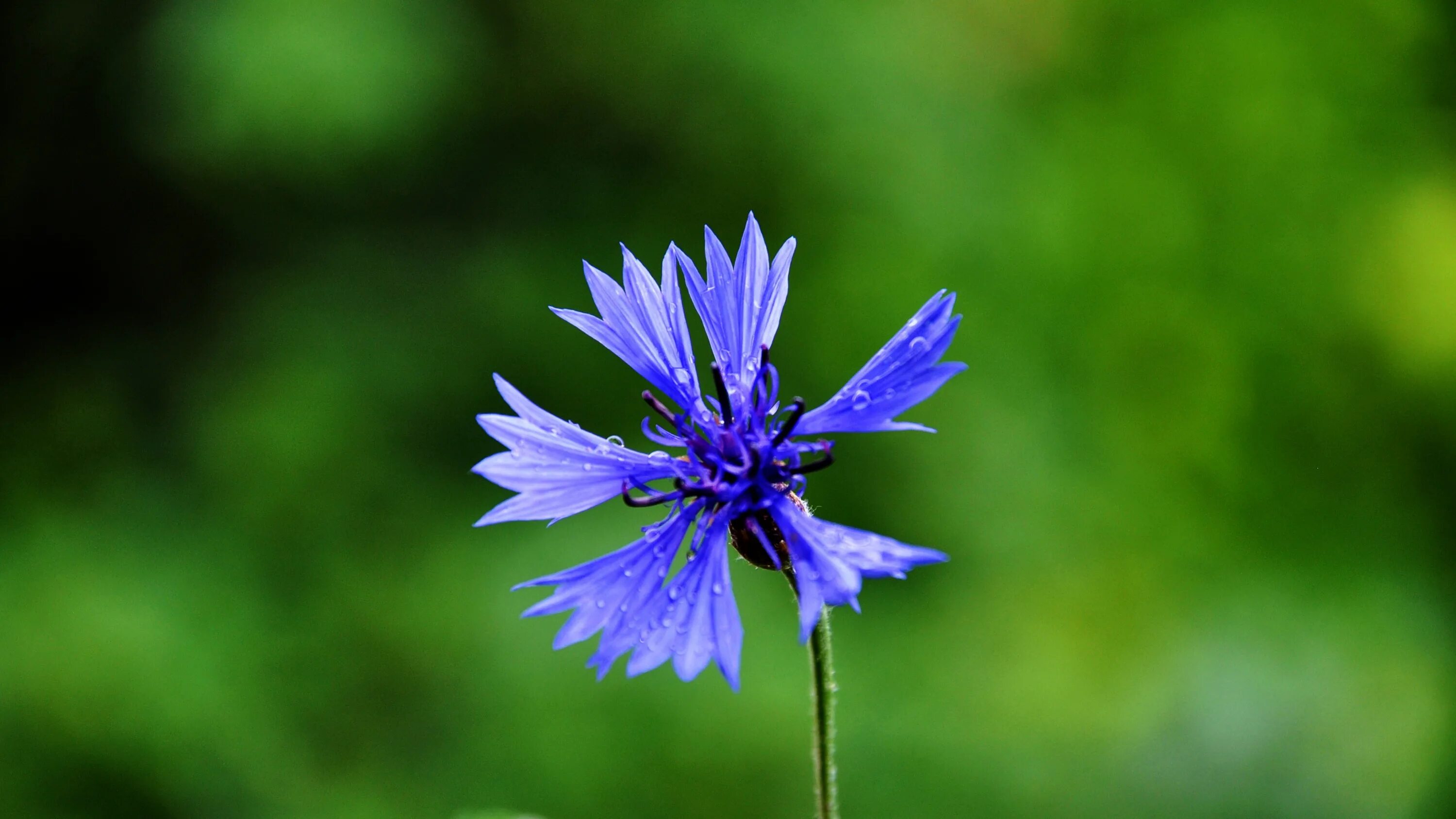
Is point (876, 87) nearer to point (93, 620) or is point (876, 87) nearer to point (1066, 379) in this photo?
point (1066, 379)

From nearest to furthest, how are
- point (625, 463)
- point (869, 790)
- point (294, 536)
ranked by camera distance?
point (625, 463) → point (869, 790) → point (294, 536)

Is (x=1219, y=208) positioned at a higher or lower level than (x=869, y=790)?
higher

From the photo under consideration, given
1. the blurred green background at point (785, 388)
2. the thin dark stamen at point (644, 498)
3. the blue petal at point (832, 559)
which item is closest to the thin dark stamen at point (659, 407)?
the thin dark stamen at point (644, 498)

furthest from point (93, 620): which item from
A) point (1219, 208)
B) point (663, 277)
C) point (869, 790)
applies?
point (1219, 208)

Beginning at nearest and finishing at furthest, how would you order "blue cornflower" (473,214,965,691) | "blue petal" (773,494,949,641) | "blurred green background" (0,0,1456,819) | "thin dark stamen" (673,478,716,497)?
1. "blue petal" (773,494,949,641)
2. "blue cornflower" (473,214,965,691)
3. "thin dark stamen" (673,478,716,497)
4. "blurred green background" (0,0,1456,819)

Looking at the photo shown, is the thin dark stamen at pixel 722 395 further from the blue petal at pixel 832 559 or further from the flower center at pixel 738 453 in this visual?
the blue petal at pixel 832 559

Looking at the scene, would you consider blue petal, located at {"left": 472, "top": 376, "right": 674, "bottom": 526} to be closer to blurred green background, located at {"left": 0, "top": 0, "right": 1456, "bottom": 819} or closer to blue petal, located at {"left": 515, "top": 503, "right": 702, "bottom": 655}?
blue petal, located at {"left": 515, "top": 503, "right": 702, "bottom": 655}

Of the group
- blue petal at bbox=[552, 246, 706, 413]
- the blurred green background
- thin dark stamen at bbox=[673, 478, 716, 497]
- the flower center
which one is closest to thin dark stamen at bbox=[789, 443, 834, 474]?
the flower center
